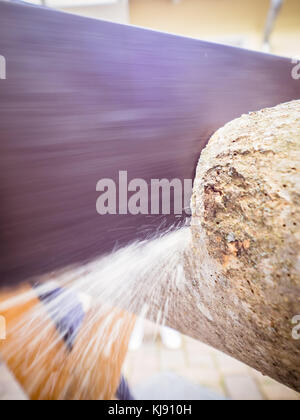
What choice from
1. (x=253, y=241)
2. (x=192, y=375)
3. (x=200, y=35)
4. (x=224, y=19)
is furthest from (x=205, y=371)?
(x=224, y=19)

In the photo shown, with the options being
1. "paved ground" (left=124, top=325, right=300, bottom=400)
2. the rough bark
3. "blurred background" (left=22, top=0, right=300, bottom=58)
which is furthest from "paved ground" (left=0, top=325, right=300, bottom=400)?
"blurred background" (left=22, top=0, right=300, bottom=58)

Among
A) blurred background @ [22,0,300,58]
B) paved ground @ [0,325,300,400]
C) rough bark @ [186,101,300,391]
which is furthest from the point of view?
blurred background @ [22,0,300,58]

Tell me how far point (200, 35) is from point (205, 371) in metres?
3.76

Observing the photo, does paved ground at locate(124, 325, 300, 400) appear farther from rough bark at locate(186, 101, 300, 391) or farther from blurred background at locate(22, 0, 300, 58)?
blurred background at locate(22, 0, 300, 58)

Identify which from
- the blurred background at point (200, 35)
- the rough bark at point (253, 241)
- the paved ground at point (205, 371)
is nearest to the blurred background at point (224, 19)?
the blurred background at point (200, 35)

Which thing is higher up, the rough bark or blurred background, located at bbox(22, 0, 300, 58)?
blurred background, located at bbox(22, 0, 300, 58)

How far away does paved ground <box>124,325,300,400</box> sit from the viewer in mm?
1379

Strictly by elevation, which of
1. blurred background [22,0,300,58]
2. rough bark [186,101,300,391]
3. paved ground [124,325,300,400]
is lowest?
paved ground [124,325,300,400]

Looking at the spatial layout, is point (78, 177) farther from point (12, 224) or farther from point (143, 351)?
point (143, 351)

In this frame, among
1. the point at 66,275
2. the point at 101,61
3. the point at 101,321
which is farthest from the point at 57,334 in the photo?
the point at 101,61

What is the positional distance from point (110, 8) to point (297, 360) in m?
3.11

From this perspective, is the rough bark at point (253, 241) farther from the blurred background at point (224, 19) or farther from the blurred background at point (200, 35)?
the blurred background at point (224, 19)

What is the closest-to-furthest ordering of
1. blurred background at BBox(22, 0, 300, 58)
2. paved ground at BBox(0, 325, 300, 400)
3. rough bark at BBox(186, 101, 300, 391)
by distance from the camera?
1. rough bark at BBox(186, 101, 300, 391)
2. paved ground at BBox(0, 325, 300, 400)
3. blurred background at BBox(22, 0, 300, 58)

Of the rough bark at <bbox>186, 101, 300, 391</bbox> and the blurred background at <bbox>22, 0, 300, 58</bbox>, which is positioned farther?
the blurred background at <bbox>22, 0, 300, 58</bbox>
